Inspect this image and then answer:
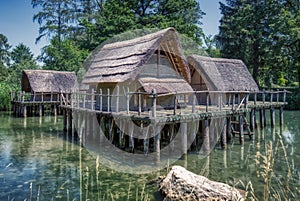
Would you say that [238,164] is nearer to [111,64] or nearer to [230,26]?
[111,64]

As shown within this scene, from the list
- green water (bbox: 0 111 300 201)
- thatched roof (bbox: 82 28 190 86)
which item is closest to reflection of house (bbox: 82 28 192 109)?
thatched roof (bbox: 82 28 190 86)

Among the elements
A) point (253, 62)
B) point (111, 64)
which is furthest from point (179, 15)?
point (111, 64)

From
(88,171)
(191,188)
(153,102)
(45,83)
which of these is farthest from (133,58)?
(45,83)

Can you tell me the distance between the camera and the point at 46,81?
2870 centimetres

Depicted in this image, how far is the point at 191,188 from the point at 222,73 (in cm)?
1427

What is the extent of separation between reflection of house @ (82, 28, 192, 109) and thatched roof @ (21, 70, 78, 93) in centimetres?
1214

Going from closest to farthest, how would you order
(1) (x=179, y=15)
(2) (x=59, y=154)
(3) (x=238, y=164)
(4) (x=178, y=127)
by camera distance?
(3) (x=238, y=164)
(2) (x=59, y=154)
(4) (x=178, y=127)
(1) (x=179, y=15)

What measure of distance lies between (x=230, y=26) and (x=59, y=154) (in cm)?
3103

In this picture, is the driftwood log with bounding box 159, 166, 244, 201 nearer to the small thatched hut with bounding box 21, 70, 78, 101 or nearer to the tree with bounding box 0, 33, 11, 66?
the small thatched hut with bounding box 21, 70, 78, 101

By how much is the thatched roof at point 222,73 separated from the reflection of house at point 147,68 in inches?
120

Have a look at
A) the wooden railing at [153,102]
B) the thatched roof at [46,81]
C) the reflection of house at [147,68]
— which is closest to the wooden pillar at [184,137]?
the wooden railing at [153,102]

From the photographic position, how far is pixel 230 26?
37.5 m

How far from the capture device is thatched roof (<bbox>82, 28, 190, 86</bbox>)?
13859 mm

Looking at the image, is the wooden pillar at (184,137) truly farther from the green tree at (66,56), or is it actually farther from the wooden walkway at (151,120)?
the green tree at (66,56)
